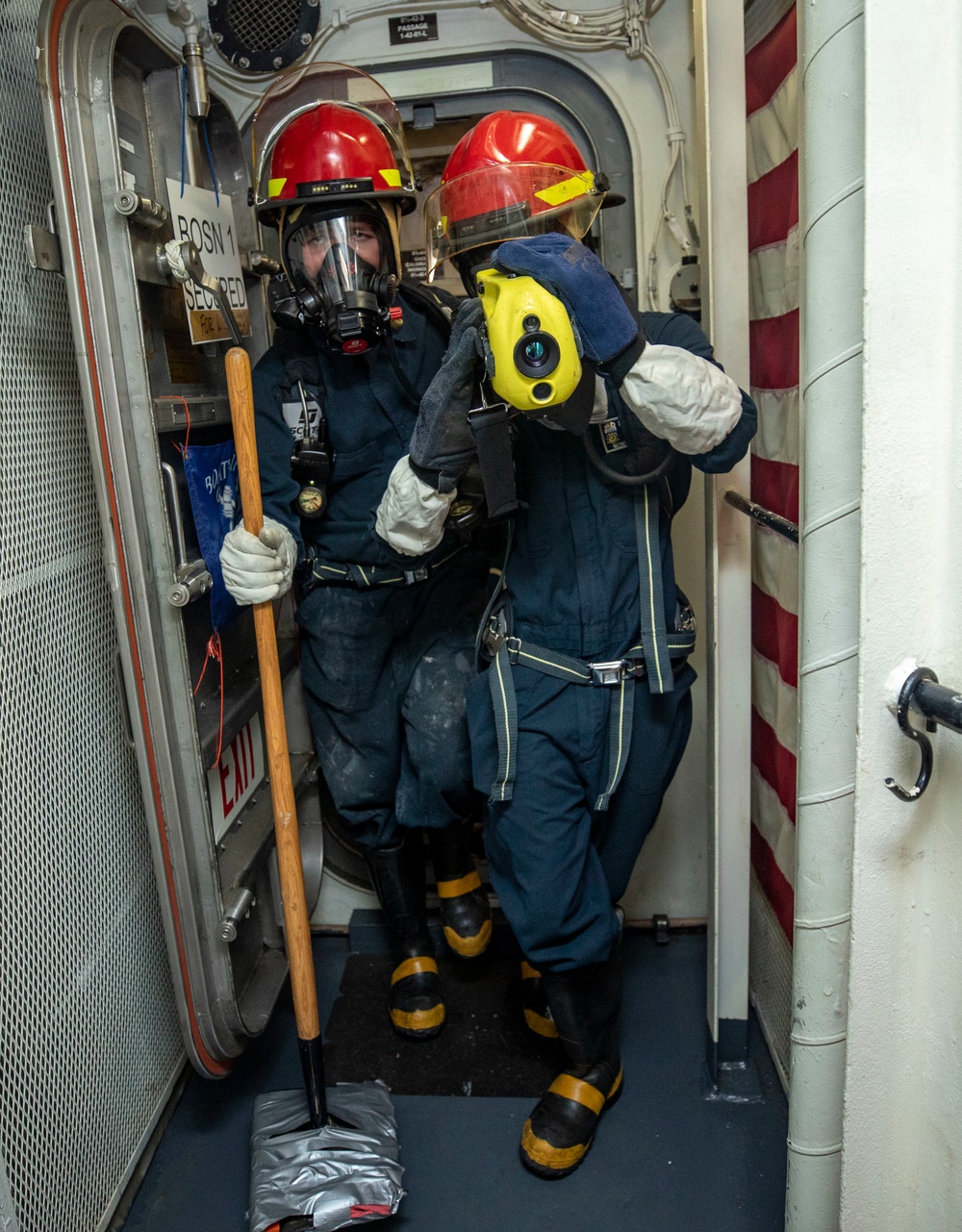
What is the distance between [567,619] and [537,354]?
62cm

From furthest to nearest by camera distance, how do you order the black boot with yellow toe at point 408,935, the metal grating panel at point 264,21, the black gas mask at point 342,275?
the black boot with yellow toe at point 408,935, the metal grating panel at point 264,21, the black gas mask at point 342,275

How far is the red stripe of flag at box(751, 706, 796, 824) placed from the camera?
2.28m

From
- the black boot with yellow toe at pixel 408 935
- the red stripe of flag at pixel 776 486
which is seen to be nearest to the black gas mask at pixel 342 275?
the red stripe of flag at pixel 776 486

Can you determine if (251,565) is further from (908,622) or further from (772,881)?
(772,881)

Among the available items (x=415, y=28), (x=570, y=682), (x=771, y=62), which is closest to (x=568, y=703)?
(x=570, y=682)

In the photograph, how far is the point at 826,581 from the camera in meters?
1.23

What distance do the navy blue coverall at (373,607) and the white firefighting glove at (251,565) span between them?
22 cm

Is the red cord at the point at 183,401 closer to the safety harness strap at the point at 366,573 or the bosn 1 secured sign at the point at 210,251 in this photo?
the bosn 1 secured sign at the point at 210,251

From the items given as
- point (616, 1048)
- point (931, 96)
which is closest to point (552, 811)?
A: point (616, 1048)

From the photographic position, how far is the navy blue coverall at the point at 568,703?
Answer: 202cm

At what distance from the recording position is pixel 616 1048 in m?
2.36

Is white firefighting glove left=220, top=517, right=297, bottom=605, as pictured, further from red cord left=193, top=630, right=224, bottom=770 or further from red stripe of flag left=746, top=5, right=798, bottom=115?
red stripe of flag left=746, top=5, right=798, bottom=115

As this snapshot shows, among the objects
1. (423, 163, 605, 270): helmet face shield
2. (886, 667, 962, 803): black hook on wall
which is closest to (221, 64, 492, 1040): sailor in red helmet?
(423, 163, 605, 270): helmet face shield

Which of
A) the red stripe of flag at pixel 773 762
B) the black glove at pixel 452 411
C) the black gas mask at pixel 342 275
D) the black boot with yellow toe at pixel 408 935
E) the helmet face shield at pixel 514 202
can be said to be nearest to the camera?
the black glove at pixel 452 411
